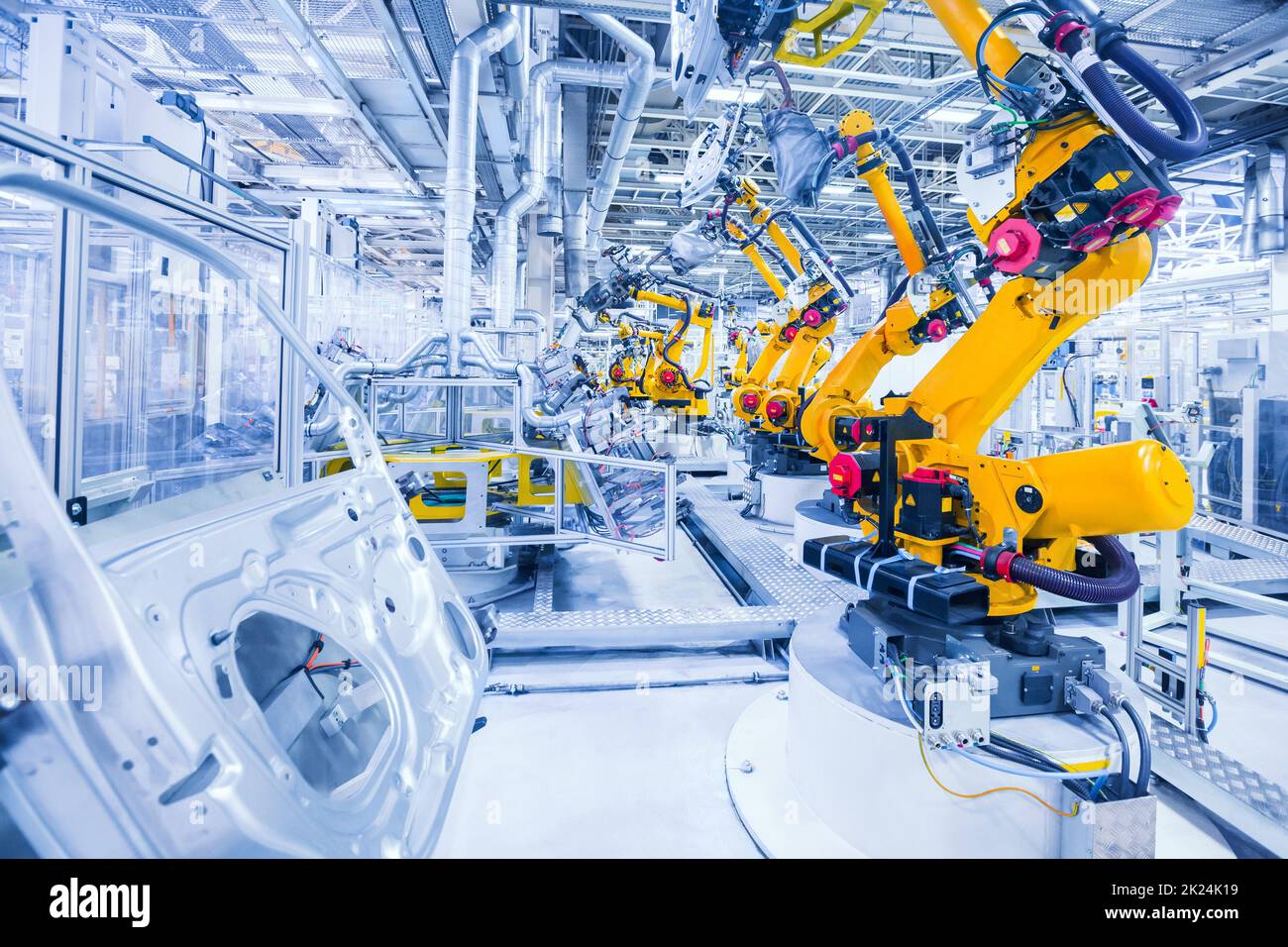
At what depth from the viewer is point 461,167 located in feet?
20.3

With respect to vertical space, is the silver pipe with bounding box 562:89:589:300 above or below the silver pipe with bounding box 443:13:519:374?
above

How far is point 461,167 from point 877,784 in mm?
6305

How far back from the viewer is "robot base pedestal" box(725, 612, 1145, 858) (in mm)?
2092

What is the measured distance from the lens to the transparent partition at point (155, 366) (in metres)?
3.34

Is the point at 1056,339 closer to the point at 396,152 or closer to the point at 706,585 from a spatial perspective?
the point at 706,585

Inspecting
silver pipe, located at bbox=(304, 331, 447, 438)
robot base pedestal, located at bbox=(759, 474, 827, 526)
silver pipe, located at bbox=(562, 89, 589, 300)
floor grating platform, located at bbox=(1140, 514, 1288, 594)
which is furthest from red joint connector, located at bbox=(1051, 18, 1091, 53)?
silver pipe, located at bbox=(562, 89, 589, 300)

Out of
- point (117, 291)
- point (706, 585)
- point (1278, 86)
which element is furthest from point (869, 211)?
point (117, 291)

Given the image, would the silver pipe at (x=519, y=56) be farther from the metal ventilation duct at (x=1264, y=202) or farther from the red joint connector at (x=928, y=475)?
the metal ventilation duct at (x=1264, y=202)

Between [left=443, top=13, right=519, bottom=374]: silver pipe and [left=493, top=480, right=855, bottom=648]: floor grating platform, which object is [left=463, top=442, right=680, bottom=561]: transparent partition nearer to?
[left=493, top=480, right=855, bottom=648]: floor grating platform

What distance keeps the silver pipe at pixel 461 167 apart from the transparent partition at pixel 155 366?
180 centimetres

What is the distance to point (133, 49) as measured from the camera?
5488 millimetres

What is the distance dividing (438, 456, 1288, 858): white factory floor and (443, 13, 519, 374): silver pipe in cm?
345

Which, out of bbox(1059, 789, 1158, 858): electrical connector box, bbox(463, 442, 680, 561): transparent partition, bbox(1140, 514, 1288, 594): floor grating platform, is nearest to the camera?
bbox(1059, 789, 1158, 858): electrical connector box

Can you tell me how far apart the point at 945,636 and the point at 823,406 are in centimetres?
368
